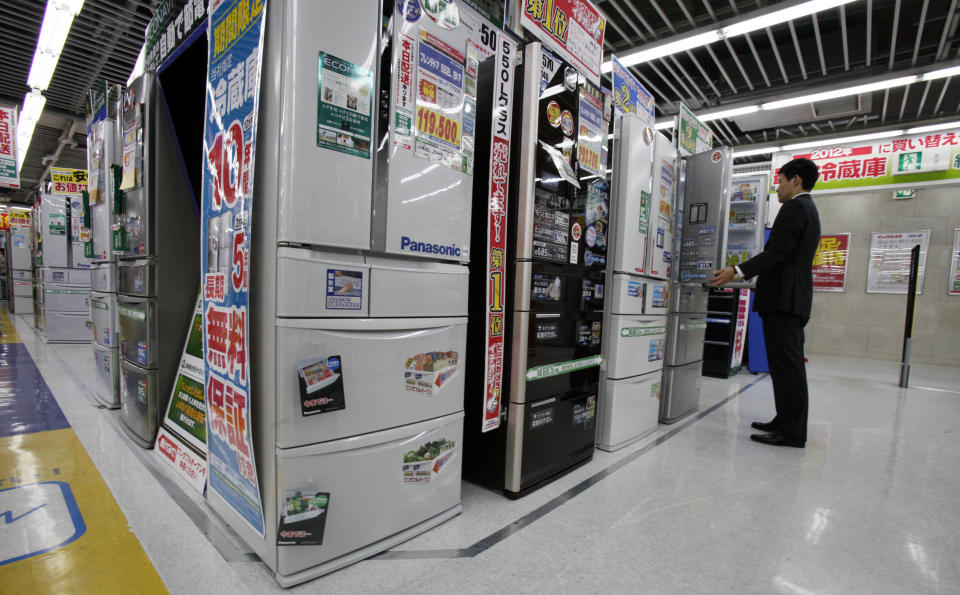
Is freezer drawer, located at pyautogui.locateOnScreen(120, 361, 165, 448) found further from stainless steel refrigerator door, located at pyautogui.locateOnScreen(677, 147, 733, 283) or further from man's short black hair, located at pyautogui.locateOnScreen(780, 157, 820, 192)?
man's short black hair, located at pyautogui.locateOnScreen(780, 157, 820, 192)

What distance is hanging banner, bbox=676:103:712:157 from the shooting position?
3.42 meters

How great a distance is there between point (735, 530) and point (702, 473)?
59 centimetres

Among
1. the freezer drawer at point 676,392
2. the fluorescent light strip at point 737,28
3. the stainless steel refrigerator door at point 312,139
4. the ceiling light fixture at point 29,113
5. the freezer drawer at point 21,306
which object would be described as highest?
the fluorescent light strip at point 737,28

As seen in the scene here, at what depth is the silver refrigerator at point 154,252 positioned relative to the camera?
2.23m

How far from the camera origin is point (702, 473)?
2305mm

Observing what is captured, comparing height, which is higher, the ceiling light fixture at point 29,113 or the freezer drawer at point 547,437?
the ceiling light fixture at point 29,113

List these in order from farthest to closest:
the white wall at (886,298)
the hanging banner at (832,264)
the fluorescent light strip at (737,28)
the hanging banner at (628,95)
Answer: the hanging banner at (832,264) < the white wall at (886,298) < the fluorescent light strip at (737,28) < the hanging banner at (628,95)

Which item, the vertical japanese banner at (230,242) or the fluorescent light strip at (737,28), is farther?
the fluorescent light strip at (737,28)

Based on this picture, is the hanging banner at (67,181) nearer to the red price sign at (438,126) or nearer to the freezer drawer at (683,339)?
the red price sign at (438,126)

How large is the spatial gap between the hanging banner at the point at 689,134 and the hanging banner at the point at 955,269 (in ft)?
20.2

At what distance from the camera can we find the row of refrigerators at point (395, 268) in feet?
4.08

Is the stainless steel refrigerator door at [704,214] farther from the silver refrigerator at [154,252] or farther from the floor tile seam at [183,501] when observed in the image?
the silver refrigerator at [154,252]

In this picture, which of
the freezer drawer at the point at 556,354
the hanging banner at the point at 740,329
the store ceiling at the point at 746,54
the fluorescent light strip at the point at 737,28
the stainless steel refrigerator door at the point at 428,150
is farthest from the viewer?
the hanging banner at the point at 740,329

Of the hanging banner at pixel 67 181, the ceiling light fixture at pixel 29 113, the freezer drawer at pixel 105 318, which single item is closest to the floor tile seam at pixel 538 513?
the freezer drawer at pixel 105 318
